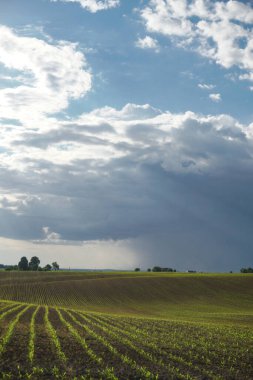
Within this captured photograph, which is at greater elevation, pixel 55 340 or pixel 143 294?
pixel 55 340

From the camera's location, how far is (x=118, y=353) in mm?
21500

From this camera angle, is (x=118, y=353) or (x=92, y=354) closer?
(x=92, y=354)

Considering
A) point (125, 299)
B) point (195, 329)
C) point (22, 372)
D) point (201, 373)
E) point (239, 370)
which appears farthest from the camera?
point (125, 299)

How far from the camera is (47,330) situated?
94.7 feet

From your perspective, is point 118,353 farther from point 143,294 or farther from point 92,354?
point 143,294

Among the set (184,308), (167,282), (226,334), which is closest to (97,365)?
(226,334)

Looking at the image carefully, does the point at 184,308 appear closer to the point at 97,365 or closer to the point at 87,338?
the point at 87,338

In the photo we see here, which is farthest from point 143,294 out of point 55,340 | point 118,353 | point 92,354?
point 92,354

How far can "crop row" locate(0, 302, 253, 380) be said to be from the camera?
1739 cm

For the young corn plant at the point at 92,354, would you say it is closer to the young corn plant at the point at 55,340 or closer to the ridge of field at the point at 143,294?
the young corn plant at the point at 55,340

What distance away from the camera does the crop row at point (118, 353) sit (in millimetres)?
17391

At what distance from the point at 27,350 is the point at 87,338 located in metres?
5.78

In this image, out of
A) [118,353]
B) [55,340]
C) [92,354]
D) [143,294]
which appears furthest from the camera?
[143,294]

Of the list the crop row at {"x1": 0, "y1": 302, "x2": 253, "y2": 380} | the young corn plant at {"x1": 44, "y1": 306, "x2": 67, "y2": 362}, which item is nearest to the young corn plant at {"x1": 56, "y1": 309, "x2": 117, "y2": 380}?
the crop row at {"x1": 0, "y1": 302, "x2": 253, "y2": 380}
